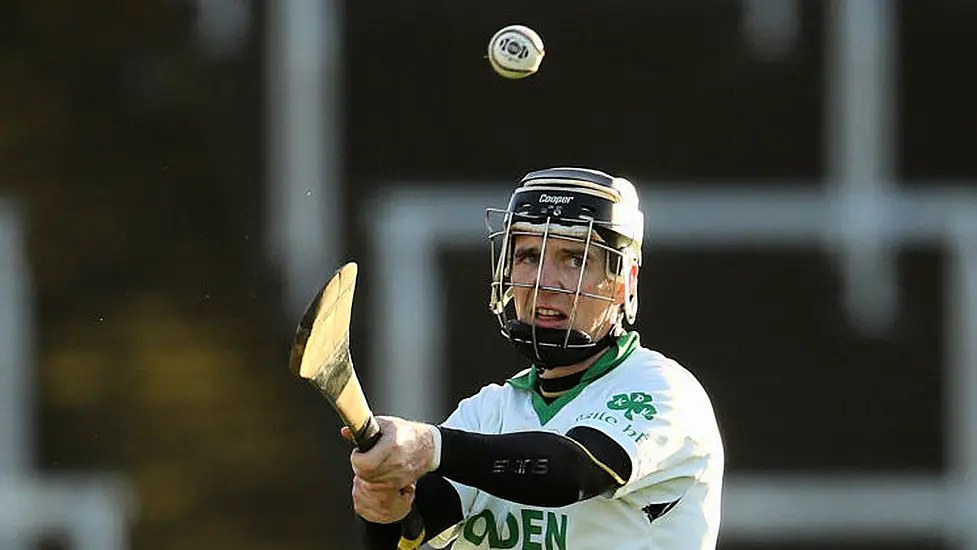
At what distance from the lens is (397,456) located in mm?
3650

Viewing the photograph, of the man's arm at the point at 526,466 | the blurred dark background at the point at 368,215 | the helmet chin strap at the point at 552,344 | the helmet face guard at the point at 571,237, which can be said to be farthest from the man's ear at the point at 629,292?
the blurred dark background at the point at 368,215

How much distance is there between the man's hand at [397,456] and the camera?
3.64 m

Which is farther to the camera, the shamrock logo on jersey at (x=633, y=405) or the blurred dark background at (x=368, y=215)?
the blurred dark background at (x=368, y=215)

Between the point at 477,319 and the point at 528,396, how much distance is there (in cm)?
427

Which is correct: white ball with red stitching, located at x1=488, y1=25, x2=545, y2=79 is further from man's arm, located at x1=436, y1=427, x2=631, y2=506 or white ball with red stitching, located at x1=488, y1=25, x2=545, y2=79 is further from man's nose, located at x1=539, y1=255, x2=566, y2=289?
man's arm, located at x1=436, y1=427, x2=631, y2=506

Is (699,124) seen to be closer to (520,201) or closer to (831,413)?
(831,413)

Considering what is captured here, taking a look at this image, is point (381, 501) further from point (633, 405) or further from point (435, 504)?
point (633, 405)

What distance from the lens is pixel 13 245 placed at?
882cm

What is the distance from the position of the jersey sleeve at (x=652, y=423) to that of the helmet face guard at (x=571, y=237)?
137mm

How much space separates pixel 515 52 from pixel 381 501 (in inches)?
75.3

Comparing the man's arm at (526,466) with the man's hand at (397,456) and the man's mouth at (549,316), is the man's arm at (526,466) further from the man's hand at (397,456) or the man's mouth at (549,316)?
the man's mouth at (549,316)

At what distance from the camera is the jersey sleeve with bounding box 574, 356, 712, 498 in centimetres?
399

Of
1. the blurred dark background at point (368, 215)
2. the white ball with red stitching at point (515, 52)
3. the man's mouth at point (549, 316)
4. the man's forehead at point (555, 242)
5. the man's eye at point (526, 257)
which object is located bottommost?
the blurred dark background at point (368, 215)

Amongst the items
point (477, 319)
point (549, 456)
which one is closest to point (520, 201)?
point (549, 456)
